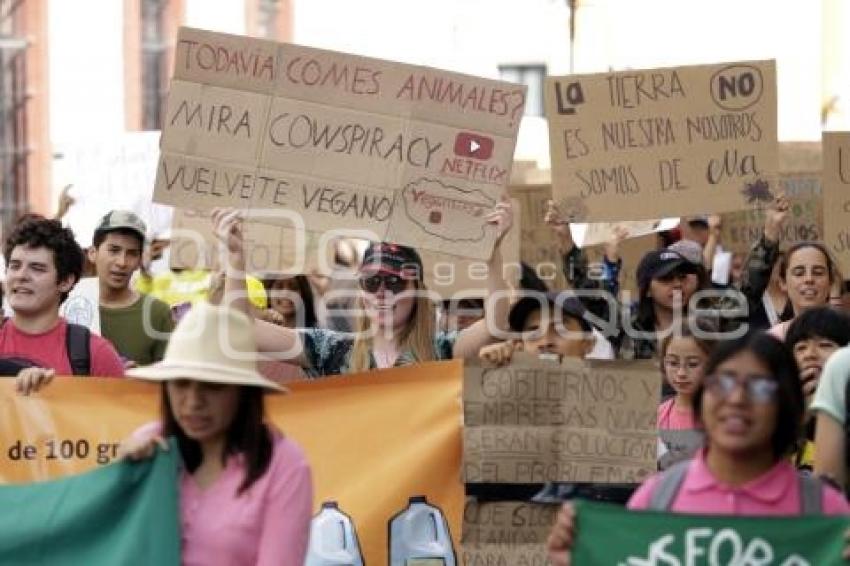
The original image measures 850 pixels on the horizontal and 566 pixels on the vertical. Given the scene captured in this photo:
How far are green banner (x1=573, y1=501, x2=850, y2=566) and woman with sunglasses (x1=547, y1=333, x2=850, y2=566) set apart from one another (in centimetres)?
3

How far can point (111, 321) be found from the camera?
9547 millimetres

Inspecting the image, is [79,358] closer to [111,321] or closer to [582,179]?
[111,321]

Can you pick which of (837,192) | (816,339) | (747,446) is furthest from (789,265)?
(747,446)

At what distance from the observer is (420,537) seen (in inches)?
326

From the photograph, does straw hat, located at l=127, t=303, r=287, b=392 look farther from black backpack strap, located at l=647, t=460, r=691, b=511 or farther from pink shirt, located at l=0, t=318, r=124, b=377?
pink shirt, located at l=0, t=318, r=124, b=377

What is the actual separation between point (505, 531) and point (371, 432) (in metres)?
0.50

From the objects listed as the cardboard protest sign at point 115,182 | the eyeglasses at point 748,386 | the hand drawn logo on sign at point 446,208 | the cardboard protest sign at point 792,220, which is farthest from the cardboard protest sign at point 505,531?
the cardboard protest sign at point 115,182

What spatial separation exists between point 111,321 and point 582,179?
1.79 metres

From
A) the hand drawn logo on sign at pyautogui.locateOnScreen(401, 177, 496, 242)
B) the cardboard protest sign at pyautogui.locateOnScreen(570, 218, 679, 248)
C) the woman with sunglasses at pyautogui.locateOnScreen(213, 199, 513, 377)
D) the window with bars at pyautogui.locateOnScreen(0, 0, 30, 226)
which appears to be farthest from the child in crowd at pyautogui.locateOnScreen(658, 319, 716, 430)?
the window with bars at pyautogui.locateOnScreen(0, 0, 30, 226)

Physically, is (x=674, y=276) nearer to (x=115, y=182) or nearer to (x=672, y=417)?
(x=672, y=417)

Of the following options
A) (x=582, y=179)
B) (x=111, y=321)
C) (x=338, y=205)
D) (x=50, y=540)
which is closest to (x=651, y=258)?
(x=582, y=179)

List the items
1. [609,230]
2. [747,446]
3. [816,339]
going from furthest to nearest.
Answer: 1. [609,230]
2. [816,339]
3. [747,446]

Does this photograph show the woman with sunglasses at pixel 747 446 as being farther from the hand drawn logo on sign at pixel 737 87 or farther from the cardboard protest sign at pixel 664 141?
the hand drawn logo on sign at pixel 737 87

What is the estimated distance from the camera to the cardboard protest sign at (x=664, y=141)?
9.98 m
